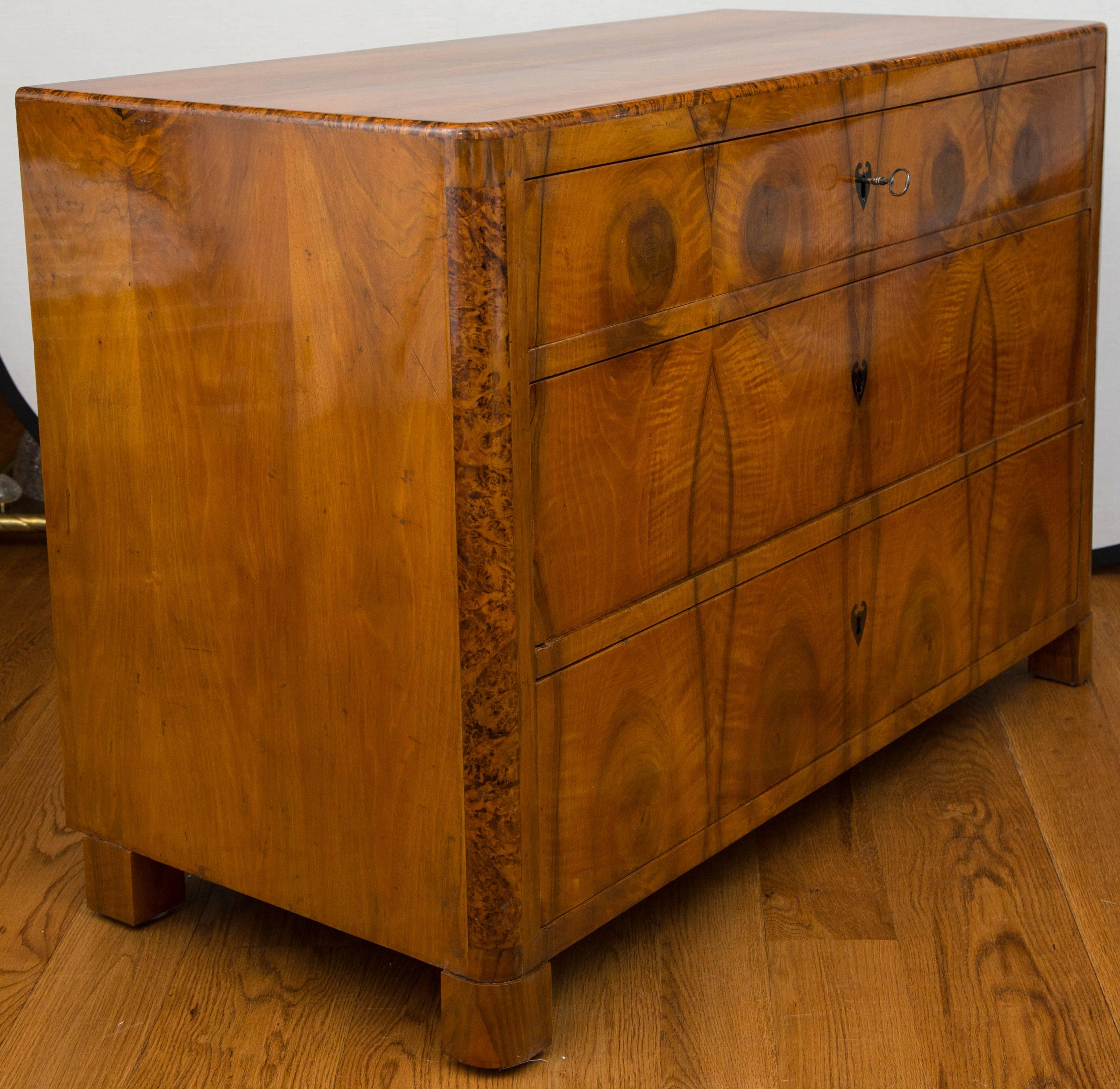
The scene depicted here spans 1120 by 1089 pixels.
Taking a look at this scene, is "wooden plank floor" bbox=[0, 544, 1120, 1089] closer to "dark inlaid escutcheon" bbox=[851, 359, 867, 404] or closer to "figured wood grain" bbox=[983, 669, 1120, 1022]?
"figured wood grain" bbox=[983, 669, 1120, 1022]

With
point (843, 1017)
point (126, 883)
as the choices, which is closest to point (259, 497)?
point (126, 883)

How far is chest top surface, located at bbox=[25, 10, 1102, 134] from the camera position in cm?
130

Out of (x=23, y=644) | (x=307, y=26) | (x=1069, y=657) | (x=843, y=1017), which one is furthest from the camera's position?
(x=307, y=26)

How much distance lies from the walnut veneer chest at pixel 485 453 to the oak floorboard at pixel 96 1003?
36mm

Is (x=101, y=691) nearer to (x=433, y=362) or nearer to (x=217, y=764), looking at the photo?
(x=217, y=764)

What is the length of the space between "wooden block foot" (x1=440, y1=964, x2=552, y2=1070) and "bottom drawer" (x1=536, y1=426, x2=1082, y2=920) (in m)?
0.07

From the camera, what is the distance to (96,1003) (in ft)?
4.96

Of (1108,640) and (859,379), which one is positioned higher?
(859,379)

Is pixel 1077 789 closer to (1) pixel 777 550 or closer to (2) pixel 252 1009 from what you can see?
(1) pixel 777 550

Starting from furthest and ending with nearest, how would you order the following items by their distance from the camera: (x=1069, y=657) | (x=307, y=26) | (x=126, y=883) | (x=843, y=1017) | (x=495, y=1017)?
(x=307, y=26)
(x=1069, y=657)
(x=126, y=883)
(x=843, y=1017)
(x=495, y=1017)

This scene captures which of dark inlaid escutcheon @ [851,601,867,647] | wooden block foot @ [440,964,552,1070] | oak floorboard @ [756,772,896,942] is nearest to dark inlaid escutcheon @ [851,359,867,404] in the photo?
dark inlaid escutcheon @ [851,601,867,647]

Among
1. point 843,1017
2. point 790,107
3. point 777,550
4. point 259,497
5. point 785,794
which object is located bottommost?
point 843,1017

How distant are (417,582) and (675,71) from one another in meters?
0.53

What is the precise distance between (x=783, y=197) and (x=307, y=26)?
1.22m
